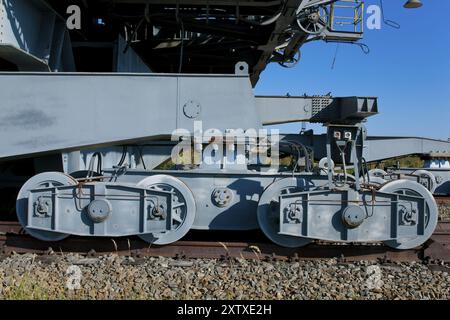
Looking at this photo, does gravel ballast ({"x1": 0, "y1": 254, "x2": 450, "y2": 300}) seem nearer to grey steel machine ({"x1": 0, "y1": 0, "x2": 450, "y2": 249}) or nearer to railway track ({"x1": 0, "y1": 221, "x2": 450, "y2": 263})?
railway track ({"x1": 0, "y1": 221, "x2": 450, "y2": 263})

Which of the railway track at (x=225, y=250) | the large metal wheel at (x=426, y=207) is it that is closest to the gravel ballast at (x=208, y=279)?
the railway track at (x=225, y=250)

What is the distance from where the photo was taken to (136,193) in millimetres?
5066

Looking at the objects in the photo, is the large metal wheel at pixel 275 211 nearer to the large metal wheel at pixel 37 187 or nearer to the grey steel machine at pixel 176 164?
the grey steel machine at pixel 176 164

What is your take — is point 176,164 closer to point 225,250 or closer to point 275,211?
point 225,250

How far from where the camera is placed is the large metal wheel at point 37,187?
17.0 feet

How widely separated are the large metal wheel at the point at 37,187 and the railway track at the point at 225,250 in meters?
0.15

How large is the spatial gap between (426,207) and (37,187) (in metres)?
4.57

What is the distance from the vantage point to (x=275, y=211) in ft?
16.9

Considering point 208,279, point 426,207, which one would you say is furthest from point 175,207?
point 426,207

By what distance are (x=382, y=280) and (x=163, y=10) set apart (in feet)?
15.6

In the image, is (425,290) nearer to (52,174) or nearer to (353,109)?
(353,109)

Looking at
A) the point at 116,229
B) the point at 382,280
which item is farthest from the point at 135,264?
the point at 382,280

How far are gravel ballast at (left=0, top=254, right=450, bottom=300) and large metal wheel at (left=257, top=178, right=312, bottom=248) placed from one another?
0.27 m
